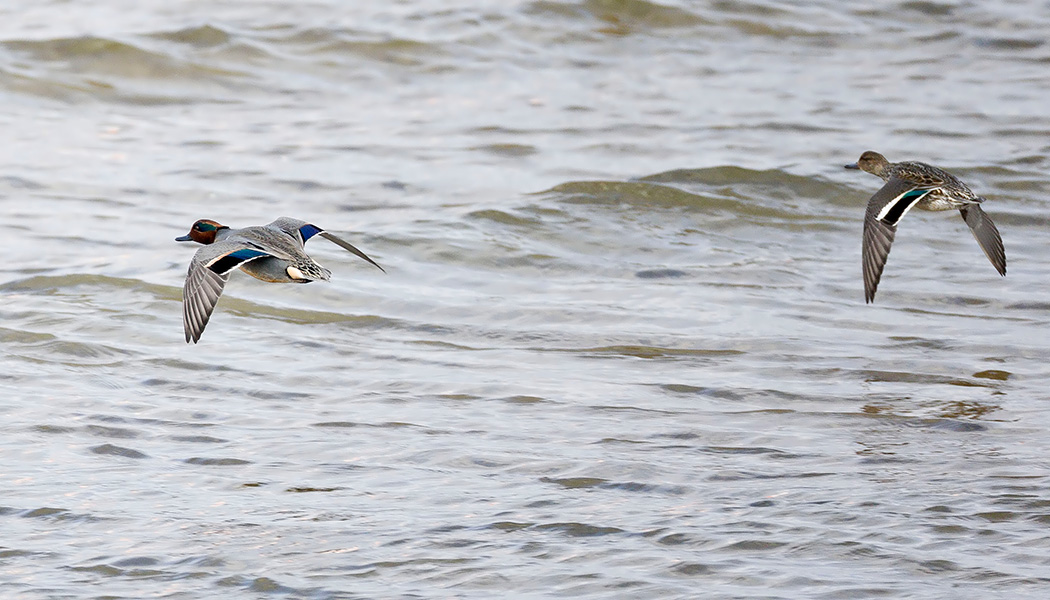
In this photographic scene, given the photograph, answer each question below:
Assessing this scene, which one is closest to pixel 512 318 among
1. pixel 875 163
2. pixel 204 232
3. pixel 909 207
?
pixel 204 232

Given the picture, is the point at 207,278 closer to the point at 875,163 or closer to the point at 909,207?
the point at 909,207

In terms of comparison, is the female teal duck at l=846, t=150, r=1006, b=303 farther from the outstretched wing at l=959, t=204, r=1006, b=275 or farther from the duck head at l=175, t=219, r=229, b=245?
the duck head at l=175, t=219, r=229, b=245

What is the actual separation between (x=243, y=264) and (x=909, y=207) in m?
3.58

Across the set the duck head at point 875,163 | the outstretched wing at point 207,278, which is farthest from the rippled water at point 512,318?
the duck head at point 875,163

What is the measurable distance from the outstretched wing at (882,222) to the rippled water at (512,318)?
45 cm

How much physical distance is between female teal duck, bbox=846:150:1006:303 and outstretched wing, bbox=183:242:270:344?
10.6ft

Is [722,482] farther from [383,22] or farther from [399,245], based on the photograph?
[383,22]

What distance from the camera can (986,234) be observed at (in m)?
8.52

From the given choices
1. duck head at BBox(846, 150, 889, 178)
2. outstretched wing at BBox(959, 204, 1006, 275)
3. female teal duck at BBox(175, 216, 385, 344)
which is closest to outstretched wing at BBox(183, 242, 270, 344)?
female teal duck at BBox(175, 216, 385, 344)

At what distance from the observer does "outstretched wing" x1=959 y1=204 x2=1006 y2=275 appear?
8430mm

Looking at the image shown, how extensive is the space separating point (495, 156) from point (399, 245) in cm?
263

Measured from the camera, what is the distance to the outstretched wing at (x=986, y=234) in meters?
8.43

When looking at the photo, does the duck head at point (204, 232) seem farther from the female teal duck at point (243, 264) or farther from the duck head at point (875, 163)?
the duck head at point (875, 163)

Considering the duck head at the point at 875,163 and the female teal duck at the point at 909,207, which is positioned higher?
the duck head at the point at 875,163
